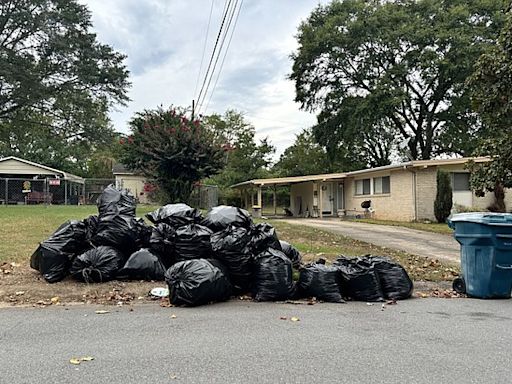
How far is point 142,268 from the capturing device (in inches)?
271

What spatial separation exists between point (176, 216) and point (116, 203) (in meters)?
0.97

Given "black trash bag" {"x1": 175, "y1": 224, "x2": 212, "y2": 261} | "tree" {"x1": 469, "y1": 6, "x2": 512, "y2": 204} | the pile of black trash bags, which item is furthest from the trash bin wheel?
"tree" {"x1": 469, "y1": 6, "x2": 512, "y2": 204}

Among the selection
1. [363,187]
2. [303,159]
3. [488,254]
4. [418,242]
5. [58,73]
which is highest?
[58,73]

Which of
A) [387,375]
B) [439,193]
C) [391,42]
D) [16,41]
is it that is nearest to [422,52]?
[391,42]

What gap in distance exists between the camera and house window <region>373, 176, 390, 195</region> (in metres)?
23.2

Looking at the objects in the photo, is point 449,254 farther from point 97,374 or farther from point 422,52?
point 422,52

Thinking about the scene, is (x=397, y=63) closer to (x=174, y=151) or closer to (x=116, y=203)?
(x=174, y=151)

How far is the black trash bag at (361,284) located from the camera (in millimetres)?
6188

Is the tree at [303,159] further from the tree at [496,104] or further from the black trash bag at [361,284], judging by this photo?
the black trash bag at [361,284]

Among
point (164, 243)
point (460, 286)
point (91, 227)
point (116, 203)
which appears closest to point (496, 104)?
point (460, 286)

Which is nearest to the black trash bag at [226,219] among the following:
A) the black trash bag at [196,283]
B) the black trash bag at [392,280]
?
the black trash bag at [196,283]

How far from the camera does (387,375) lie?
346cm

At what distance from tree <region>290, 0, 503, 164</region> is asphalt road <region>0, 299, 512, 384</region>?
80.4ft

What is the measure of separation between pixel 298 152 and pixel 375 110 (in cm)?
1575
